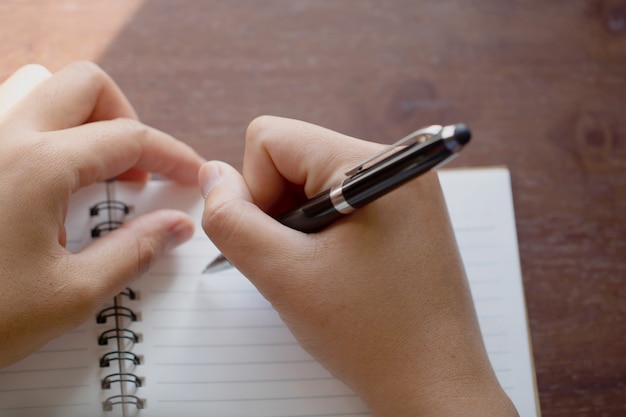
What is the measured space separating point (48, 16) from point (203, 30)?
0.22 meters

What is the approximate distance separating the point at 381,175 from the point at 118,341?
407mm

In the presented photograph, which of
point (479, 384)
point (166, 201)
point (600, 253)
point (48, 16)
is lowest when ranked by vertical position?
point (479, 384)

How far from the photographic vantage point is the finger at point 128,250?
2.26ft

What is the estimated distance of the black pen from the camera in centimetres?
49

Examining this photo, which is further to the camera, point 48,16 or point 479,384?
point 48,16

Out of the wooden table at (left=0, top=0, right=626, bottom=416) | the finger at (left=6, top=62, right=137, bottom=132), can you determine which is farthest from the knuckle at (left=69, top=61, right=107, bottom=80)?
the wooden table at (left=0, top=0, right=626, bottom=416)

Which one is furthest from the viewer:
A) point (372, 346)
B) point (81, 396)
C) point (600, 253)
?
point (600, 253)

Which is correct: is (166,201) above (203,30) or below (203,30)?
below

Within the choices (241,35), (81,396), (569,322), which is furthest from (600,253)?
(81,396)

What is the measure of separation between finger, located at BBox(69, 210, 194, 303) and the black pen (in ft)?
0.50

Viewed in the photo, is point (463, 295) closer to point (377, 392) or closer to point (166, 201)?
point (377, 392)

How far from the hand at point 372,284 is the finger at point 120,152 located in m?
0.15

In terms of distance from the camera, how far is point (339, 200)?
60 cm

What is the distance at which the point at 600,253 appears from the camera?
0.86m
